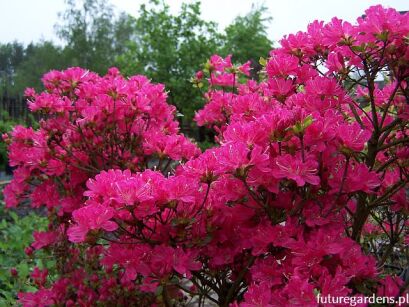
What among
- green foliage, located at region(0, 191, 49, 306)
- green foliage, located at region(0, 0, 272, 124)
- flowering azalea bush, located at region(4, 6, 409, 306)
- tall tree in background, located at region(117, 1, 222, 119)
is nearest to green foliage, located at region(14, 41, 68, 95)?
green foliage, located at region(0, 0, 272, 124)

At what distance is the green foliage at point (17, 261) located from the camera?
262 cm

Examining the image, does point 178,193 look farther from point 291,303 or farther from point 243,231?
point 291,303

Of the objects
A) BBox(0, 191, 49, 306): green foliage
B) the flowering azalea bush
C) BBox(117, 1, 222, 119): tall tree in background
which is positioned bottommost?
BBox(0, 191, 49, 306): green foliage

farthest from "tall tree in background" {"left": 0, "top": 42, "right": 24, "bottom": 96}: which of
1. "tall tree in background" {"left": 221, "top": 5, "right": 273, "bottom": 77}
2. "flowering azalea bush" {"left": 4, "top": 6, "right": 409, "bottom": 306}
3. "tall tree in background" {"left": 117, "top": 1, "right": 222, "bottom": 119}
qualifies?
"flowering azalea bush" {"left": 4, "top": 6, "right": 409, "bottom": 306}

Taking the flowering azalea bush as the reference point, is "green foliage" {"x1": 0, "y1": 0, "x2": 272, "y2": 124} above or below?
above

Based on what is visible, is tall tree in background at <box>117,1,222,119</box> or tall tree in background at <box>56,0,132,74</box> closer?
tall tree in background at <box>117,1,222,119</box>

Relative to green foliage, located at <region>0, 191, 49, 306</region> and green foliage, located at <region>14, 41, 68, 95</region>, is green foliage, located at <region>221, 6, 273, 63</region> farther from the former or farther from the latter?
green foliage, located at <region>0, 191, 49, 306</region>

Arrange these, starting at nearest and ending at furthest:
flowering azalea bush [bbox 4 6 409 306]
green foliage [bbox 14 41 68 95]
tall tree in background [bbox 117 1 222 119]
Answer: flowering azalea bush [bbox 4 6 409 306] < tall tree in background [bbox 117 1 222 119] < green foliage [bbox 14 41 68 95]

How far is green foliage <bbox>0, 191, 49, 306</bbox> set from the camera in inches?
103

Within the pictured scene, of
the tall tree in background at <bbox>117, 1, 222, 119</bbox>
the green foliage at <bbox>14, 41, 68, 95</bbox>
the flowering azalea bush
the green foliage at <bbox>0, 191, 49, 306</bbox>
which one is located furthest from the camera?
the green foliage at <bbox>14, 41, 68, 95</bbox>

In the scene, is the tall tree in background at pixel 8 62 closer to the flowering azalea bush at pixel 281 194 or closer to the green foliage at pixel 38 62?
the green foliage at pixel 38 62

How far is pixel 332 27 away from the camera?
1.22 m

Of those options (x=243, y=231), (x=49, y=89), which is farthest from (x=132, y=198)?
(x=49, y=89)

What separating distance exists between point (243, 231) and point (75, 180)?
3.45ft
